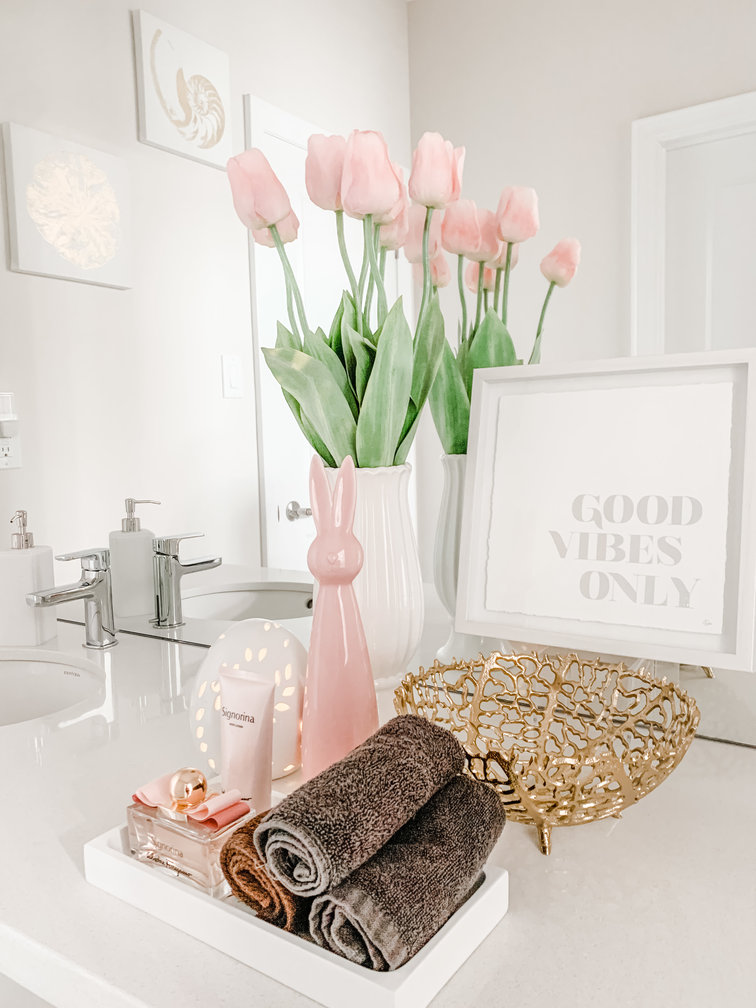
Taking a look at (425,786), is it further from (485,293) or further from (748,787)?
(485,293)

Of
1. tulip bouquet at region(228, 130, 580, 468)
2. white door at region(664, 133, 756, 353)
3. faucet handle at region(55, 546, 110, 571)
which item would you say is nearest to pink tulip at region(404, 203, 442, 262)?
tulip bouquet at region(228, 130, 580, 468)

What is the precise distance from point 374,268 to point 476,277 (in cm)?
19

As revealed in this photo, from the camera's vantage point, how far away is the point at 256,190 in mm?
887

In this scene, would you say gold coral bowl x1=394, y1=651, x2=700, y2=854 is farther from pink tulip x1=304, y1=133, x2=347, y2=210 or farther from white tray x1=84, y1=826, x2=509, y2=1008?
pink tulip x1=304, y1=133, x2=347, y2=210

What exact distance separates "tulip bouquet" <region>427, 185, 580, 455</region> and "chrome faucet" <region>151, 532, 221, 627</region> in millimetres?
586

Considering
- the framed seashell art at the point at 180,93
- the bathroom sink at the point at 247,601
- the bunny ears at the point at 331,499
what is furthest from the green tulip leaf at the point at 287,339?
the framed seashell art at the point at 180,93

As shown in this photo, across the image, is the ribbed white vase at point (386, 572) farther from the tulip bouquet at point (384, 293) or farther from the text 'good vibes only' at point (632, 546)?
the text 'good vibes only' at point (632, 546)

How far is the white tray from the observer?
41 centimetres

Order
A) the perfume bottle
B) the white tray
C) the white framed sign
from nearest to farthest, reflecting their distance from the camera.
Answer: the white tray → the perfume bottle → the white framed sign

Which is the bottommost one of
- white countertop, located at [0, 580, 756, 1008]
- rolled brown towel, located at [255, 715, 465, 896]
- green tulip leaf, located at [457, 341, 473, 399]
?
white countertop, located at [0, 580, 756, 1008]

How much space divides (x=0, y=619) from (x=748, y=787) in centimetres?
109

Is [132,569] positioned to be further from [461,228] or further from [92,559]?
[461,228]

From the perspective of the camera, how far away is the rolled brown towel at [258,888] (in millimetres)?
447

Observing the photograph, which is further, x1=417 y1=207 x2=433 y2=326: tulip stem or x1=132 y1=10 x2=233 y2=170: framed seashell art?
x1=132 y1=10 x2=233 y2=170: framed seashell art
